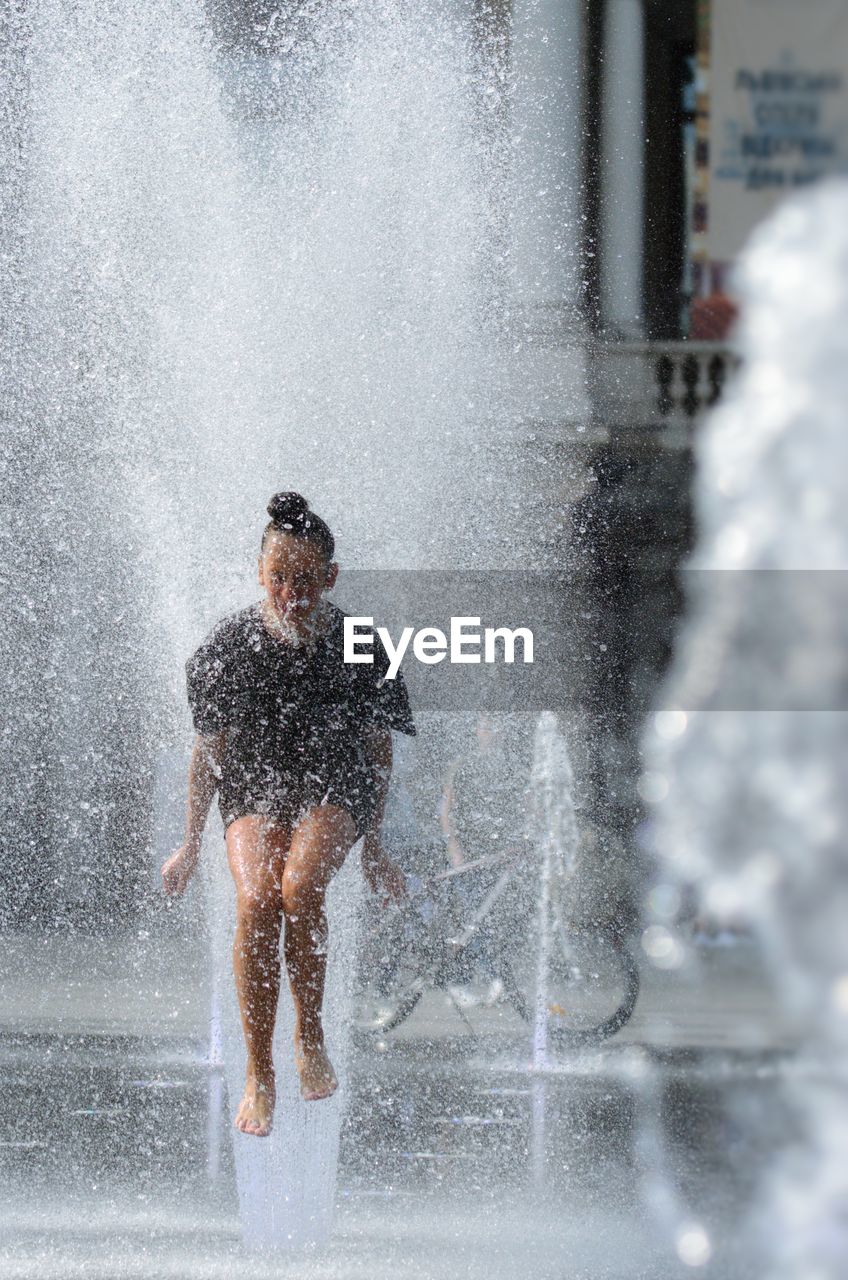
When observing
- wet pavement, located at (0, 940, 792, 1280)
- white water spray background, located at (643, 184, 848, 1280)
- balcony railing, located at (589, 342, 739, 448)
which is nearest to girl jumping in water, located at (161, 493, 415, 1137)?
wet pavement, located at (0, 940, 792, 1280)

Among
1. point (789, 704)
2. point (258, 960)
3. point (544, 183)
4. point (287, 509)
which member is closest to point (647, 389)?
point (544, 183)

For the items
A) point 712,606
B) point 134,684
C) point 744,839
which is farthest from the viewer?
point 134,684

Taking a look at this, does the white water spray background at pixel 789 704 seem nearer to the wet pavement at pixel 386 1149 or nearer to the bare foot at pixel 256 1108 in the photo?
the wet pavement at pixel 386 1149

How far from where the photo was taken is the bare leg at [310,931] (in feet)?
11.6

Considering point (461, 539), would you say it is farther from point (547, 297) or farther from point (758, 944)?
point (758, 944)

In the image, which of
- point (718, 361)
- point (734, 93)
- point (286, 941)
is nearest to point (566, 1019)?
point (286, 941)

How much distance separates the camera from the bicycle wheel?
436 cm

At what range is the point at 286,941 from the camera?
3.56 metres

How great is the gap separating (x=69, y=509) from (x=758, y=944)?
11.3 feet

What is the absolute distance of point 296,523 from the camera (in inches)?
148

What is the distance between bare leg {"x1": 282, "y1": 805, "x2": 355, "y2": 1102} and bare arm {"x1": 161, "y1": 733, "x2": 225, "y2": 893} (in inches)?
10.9

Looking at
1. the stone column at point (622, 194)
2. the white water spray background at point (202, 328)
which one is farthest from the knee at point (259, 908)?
the stone column at point (622, 194)

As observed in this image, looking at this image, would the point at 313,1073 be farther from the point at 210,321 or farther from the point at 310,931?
the point at 210,321

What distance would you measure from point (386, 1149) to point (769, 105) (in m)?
2.65
